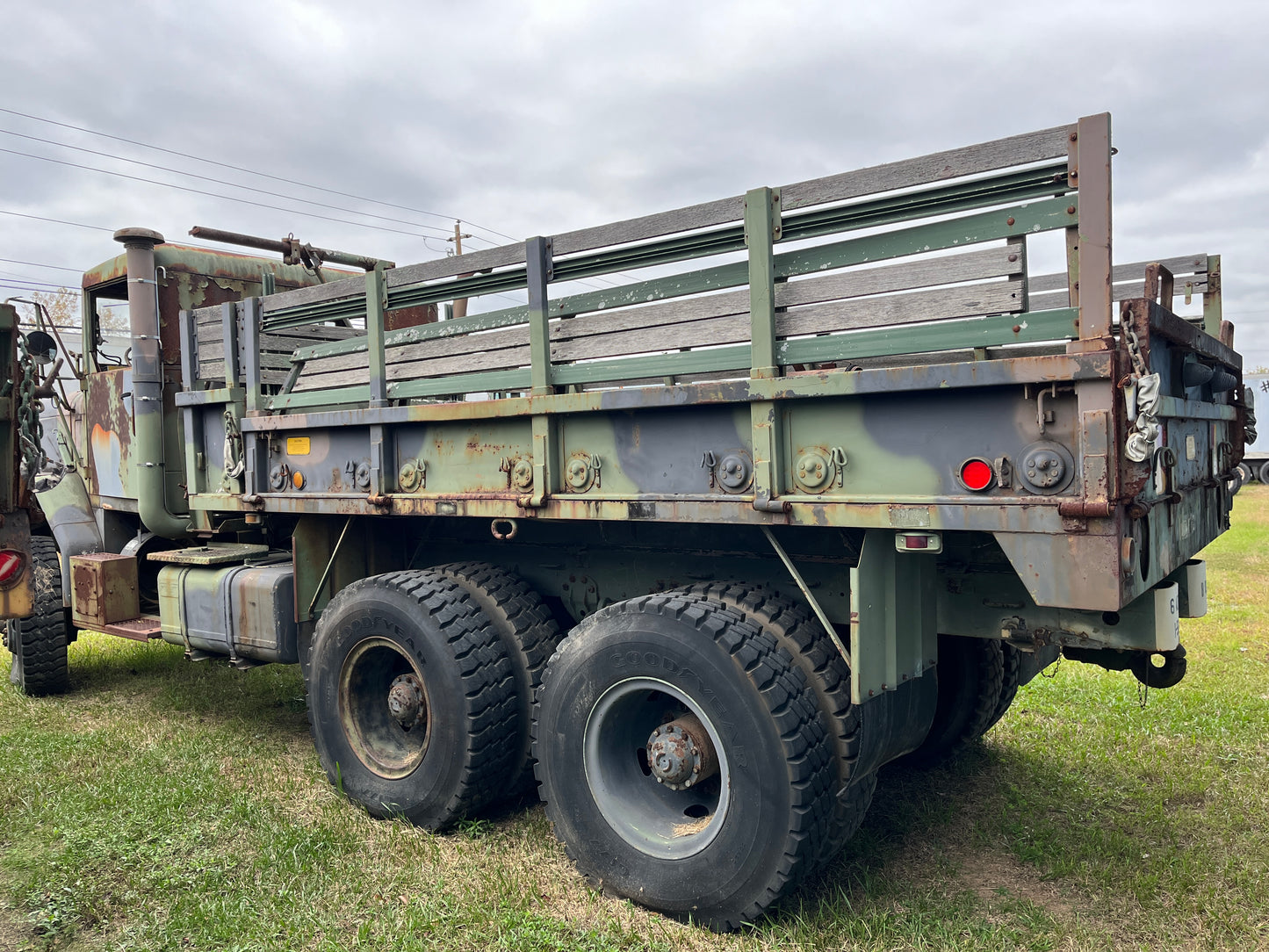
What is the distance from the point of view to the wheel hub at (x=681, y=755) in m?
3.22

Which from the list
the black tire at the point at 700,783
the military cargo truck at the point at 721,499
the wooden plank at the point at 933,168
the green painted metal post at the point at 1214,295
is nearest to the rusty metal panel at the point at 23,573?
the military cargo truck at the point at 721,499

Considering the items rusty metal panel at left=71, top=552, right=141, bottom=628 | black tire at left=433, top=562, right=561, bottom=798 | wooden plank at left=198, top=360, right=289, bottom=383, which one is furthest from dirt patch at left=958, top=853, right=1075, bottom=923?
rusty metal panel at left=71, top=552, right=141, bottom=628

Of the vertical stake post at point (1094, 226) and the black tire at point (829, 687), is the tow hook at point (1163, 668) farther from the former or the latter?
the vertical stake post at point (1094, 226)

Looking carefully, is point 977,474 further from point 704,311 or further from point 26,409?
point 26,409

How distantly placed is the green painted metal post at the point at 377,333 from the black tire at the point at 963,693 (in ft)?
9.00

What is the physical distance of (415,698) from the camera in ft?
13.6

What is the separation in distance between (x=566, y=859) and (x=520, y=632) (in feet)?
3.00

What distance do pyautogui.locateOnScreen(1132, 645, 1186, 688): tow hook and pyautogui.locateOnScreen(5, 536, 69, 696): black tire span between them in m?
6.28

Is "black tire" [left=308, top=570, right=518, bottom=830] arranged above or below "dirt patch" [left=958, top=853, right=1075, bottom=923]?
above

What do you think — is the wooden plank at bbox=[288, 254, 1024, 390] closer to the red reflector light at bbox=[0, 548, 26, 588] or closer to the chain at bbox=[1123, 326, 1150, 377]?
the chain at bbox=[1123, 326, 1150, 377]

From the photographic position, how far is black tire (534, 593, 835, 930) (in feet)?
9.85

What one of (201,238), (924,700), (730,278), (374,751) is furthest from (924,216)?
(201,238)

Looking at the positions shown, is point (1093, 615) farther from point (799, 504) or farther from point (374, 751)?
point (374, 751)

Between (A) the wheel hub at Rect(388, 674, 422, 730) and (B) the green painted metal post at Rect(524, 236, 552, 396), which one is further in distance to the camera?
(A) the wheel hub at Rect(388, 674, 422, 730)
